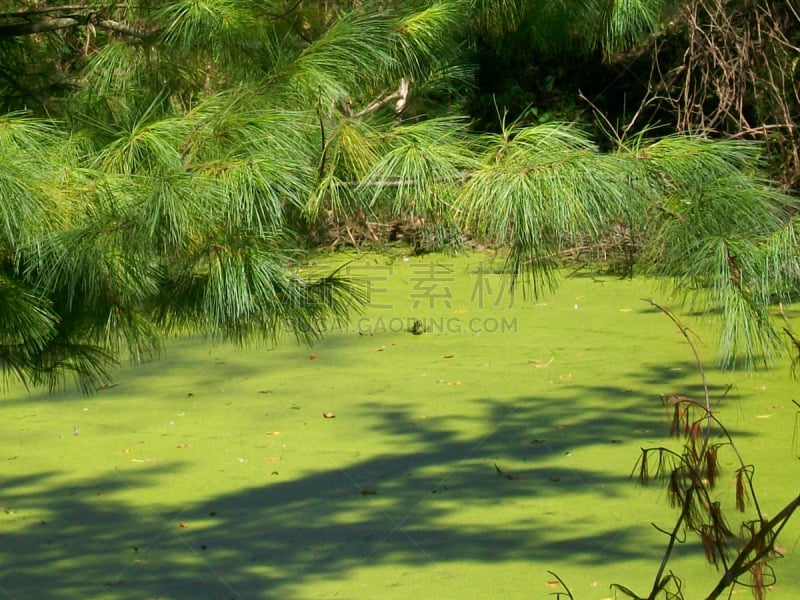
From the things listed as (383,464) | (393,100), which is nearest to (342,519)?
(383,464)

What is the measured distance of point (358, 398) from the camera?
14.4ft

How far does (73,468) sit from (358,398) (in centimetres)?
113

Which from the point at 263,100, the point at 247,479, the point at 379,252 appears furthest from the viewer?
the point at 379,252

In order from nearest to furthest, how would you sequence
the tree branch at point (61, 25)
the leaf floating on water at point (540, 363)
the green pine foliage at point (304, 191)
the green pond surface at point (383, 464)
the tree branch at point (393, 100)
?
the green pine foliage at point (304, 191) < the tree branch at point (393, 100) < the tree branch at point (61, 25) < the green pond surface at point (383, 464) < the leaf floating on water at point (540, 363)

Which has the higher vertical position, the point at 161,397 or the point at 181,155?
the point at 181,155

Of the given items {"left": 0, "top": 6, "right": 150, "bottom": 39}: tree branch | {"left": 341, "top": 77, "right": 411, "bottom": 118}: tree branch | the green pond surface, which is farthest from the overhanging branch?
the green pond surface

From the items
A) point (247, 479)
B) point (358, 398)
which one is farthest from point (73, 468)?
point (358, 398)

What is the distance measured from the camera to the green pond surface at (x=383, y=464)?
9.18 feet

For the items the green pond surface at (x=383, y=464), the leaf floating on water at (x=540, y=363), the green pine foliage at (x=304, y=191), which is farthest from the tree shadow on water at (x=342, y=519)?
the green pine foliage at (x=304, y=191)

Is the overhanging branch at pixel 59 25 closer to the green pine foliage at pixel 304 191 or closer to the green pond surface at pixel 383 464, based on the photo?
the green pine foliage at pixel 304 191

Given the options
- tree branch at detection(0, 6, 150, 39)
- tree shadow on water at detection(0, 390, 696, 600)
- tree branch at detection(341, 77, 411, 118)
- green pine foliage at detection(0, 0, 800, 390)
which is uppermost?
tree branch at detection(0, 6, 150, 39)

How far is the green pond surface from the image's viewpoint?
2.80m

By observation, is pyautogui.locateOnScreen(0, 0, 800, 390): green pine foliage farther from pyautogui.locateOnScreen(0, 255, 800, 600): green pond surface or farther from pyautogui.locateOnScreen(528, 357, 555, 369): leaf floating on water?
pyautogui.locateOnScreen(528, 357, 555, 369): leaf floating on water

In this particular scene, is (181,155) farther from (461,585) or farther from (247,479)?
(247,479)
